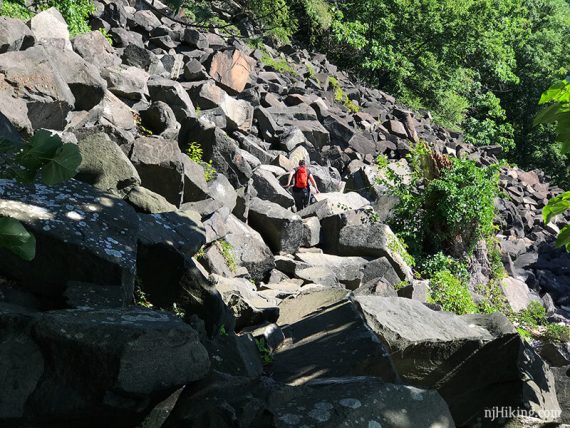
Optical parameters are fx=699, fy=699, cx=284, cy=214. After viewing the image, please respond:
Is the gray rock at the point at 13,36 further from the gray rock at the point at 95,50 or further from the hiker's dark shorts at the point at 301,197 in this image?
the hiker's dark shorts at the point at 301,197

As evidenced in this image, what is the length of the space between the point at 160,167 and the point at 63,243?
439cm

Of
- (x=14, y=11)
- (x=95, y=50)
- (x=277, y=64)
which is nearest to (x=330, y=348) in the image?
(x=95, y=50)

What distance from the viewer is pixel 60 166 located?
2.17m

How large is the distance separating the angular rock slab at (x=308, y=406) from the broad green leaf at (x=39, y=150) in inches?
61.3

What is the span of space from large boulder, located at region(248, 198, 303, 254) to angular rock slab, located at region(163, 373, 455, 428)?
24.8ft

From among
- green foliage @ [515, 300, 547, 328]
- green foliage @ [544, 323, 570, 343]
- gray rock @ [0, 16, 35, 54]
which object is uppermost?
gray rock @ [0, 16, 35, 54]

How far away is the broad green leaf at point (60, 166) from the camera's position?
2150 millimetres

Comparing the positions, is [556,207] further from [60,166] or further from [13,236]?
[13,236]

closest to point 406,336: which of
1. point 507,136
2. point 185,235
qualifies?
point 185,235

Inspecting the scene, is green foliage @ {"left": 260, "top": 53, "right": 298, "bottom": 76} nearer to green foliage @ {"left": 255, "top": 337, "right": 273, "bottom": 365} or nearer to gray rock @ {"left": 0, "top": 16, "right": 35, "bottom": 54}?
gray rock @ {"left": 0, "top": 16, "right": 35, "bottom": 54}

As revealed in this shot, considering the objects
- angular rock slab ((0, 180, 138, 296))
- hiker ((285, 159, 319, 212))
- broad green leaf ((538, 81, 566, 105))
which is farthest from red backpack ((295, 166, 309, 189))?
broad green leaf ((538, 81, 566, 105))

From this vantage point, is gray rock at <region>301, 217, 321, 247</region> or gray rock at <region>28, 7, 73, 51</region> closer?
gray rock at <region>28, 7, 73, 51</region>

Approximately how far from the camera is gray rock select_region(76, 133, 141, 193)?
6457 millimetres

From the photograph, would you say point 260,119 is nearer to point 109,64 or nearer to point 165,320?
point 109,64
